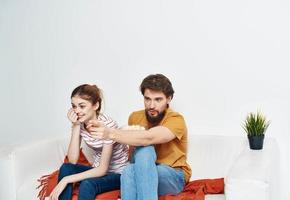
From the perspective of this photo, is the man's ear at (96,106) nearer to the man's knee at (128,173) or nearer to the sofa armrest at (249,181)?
the man's knee at (128,173)

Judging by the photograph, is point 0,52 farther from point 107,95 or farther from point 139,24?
point 139,24

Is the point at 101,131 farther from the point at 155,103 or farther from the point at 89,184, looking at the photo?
the point at 155,103

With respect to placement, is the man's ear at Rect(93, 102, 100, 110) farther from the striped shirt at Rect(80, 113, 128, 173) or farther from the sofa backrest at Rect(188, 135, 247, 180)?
the sofa backrest at Rect(188, 135, 247, 180)

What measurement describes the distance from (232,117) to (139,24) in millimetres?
1033

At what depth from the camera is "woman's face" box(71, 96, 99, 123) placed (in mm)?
2477

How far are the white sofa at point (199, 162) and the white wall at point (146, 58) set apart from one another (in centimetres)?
21

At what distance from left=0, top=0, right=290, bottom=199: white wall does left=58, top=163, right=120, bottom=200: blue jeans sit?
0.84m

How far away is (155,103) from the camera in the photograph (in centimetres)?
246

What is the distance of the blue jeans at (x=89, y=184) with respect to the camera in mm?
2215

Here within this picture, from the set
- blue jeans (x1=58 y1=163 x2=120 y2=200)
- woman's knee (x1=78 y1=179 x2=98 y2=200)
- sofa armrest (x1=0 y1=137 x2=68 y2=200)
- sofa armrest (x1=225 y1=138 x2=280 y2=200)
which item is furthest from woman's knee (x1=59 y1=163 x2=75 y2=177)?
sofa armrest (x1=225 y1=138 x2=280 y2=200)

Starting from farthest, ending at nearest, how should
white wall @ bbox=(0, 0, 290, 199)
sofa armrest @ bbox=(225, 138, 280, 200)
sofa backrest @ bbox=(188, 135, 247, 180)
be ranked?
white wall @ bbox=(0, 0, 290, 199) → sofa backrest @ bbox=(188, 135, 247, 180) → sofa armrest @ bbox=(225, 138, 280, 200)

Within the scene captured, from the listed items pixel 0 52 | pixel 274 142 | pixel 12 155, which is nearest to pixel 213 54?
pixel 274 142

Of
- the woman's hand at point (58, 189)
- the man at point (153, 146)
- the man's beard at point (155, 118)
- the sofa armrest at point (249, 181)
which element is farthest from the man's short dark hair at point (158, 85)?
the woman's hand at point (58, 189)

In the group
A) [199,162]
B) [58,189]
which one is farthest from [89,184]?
[199,162]
